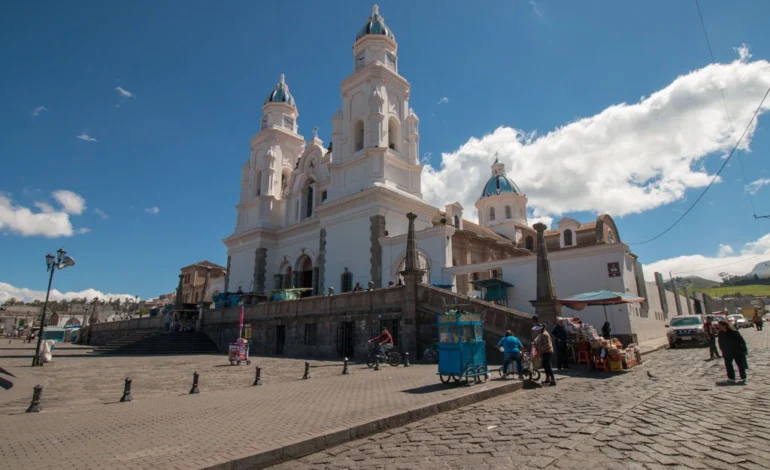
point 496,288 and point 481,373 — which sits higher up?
point 496,288

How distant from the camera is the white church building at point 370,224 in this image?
23.0 metres

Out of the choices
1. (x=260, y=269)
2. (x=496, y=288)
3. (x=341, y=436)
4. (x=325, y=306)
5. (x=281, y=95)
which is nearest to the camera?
(x=341, y=436)

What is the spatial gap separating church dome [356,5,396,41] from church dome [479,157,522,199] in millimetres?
24471

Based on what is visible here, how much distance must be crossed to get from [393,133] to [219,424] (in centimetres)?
3033

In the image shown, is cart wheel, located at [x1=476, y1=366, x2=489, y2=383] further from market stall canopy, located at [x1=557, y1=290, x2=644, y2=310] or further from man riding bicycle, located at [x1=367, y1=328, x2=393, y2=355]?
market stall canopy, located at [x1=557, y1=290, x2=644, y2=310]

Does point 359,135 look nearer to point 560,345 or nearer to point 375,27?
point 375,27

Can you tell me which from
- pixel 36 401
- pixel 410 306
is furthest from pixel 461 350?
pixel 36 401

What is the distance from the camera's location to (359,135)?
34656 millimetres

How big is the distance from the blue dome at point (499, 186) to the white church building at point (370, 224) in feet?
42.8

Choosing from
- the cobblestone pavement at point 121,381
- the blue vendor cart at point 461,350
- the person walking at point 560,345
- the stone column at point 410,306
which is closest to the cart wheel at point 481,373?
the blue vendor cart at point 461,350

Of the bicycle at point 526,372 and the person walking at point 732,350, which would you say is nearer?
the person walking at point 732,350

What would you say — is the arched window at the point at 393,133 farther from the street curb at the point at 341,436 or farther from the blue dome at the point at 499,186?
the street curb at the point at 341,436

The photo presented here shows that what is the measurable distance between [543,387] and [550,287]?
5178 millimetres

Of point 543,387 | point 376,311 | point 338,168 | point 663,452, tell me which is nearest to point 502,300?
point 376,311
